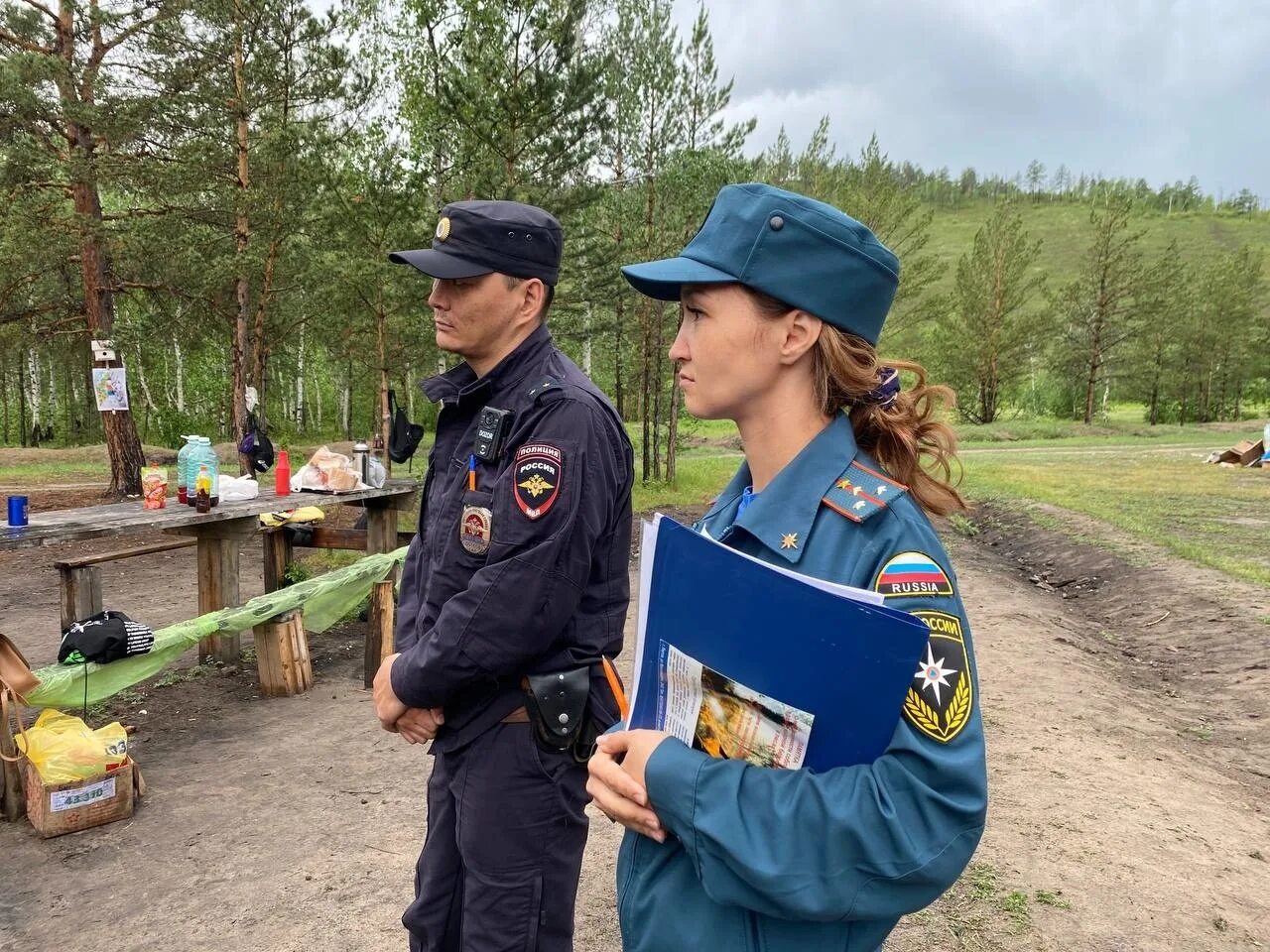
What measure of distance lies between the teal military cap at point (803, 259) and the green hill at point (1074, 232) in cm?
9456

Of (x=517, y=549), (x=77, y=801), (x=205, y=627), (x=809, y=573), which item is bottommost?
(x=77, y=801)

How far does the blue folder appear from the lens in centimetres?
92

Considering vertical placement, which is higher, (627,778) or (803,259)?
(803,259)

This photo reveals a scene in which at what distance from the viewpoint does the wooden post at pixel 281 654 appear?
552cm

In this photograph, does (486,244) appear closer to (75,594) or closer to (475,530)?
(475,530)

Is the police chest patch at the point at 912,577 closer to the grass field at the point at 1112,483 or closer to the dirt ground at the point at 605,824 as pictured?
the dirt ground at the point at 605,824

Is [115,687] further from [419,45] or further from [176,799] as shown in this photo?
[419,45]

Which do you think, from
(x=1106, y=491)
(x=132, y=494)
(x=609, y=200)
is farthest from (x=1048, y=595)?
(x=132, y=494)

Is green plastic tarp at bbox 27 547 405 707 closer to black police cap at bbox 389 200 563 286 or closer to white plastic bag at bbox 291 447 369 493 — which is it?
white plastic bag at bbox 291 447 369 493

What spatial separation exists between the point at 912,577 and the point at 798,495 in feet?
0.69

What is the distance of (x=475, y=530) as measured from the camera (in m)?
2.03

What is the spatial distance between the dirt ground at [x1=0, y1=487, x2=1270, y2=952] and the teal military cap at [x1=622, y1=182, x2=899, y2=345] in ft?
8.53

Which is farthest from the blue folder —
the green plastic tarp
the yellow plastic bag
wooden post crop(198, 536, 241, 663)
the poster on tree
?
the poster on tree

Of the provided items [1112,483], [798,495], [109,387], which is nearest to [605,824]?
[798,495]
